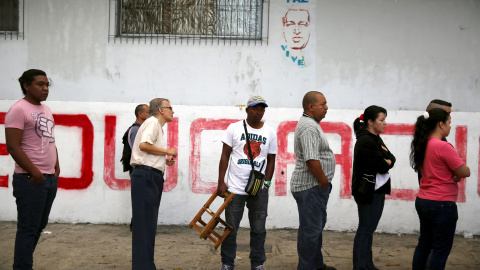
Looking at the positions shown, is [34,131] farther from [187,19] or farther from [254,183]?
[187,19]

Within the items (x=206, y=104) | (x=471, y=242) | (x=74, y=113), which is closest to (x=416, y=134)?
(x=471, y=242)

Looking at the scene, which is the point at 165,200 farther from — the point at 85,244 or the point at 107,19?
the point at 107,19

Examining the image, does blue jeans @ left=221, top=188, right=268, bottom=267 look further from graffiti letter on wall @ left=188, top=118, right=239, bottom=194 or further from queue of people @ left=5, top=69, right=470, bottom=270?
graffiti letter on wall @ left=188, top=118, right=239, bottom=194

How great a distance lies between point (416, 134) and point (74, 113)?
518cm

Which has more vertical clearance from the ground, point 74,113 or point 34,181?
point 74,113

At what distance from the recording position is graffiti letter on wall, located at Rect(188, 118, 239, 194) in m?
7.55

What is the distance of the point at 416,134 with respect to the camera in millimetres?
4566

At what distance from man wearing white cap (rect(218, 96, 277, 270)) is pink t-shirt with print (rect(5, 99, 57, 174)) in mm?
1672

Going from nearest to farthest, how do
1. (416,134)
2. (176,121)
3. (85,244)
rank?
(416,134) → (85,244) → (176,121)

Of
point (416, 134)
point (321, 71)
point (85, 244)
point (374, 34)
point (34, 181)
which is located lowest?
point (85, 244)

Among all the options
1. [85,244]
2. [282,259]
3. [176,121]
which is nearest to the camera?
[282,259]

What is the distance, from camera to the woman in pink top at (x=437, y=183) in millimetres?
4285

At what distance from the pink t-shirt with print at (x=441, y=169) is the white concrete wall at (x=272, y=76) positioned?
10.1 feet

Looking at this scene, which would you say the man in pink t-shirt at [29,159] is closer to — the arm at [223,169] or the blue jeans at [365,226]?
the arm at [223,169]
